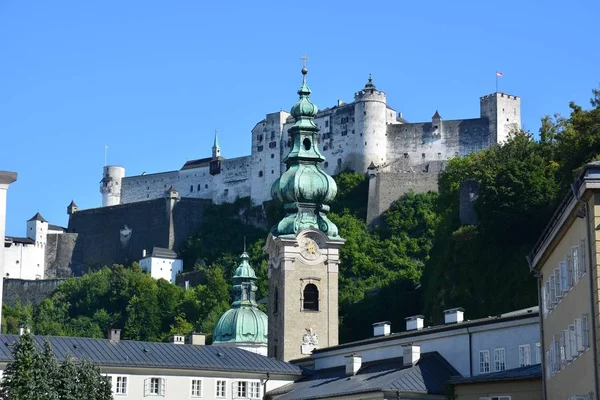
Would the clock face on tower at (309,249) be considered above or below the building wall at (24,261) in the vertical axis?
below

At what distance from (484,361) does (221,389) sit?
41.8ft

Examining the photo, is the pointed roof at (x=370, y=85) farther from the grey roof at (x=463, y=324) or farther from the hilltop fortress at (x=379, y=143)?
the grey roof at (x=463, y=324)

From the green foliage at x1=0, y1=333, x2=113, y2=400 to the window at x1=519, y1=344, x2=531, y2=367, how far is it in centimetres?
1340

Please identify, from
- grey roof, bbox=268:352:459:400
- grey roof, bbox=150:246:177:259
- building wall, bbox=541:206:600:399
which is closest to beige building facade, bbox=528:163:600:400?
building wall, bbox=541:206:600:399

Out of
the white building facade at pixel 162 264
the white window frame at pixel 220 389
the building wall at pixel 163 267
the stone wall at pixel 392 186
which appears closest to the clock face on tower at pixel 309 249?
the white window frame at pixel 220 389

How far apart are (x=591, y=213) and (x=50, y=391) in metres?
16.6

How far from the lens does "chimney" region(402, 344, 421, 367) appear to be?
47656 millimetres

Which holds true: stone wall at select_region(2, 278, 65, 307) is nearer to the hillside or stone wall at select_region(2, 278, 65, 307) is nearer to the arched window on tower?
the hillside

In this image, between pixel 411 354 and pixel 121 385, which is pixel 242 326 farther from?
pixel 411 354

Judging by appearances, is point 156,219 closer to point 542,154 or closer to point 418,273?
point 418,273

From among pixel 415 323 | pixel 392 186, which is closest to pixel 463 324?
pixel 415 323

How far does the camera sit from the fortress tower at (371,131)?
137500mm

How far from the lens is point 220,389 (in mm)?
54938

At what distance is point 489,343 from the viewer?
46312 millimetres
